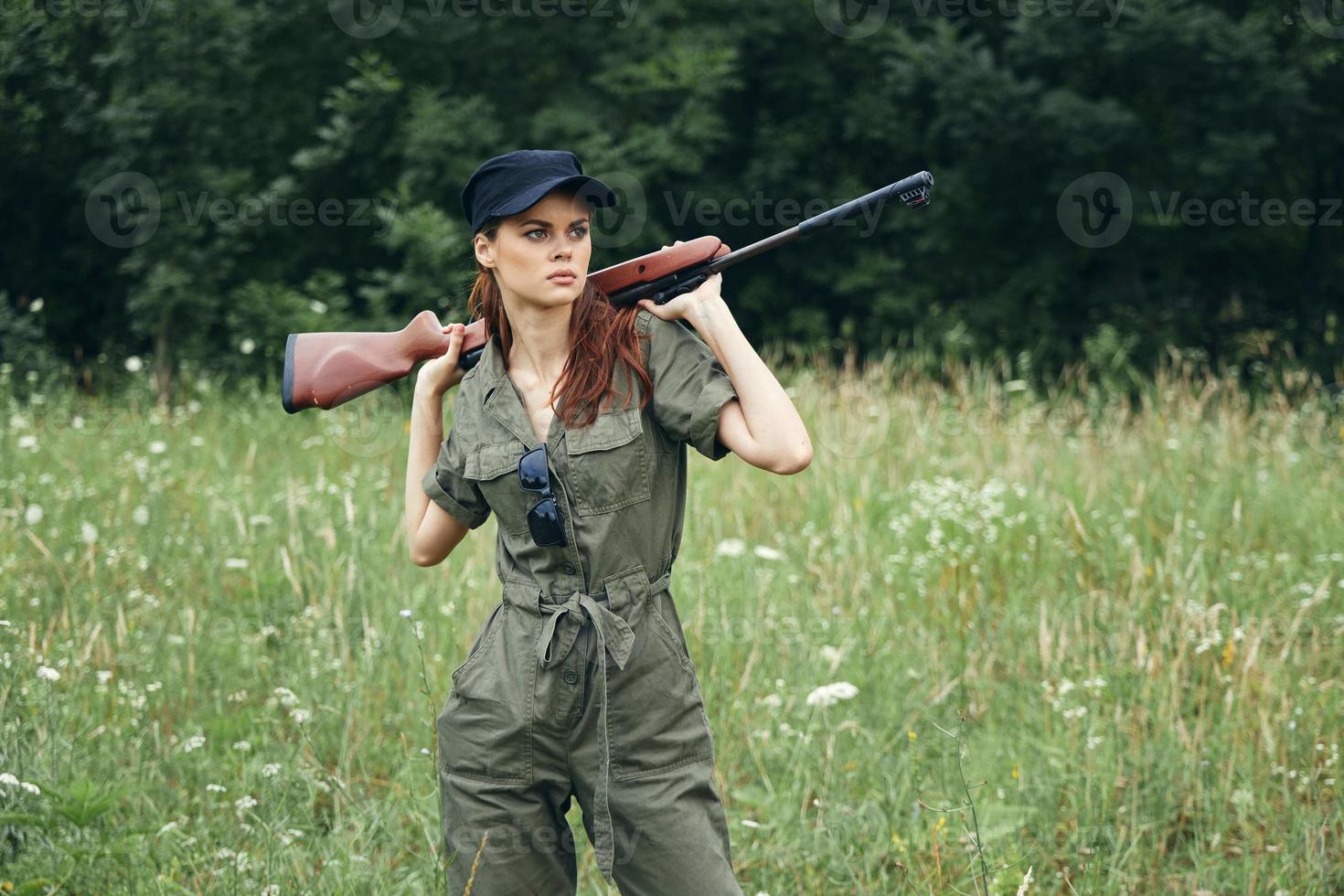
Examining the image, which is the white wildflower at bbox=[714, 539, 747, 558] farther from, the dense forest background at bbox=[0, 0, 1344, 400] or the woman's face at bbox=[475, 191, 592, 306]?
the dense forest background at bbox=[0, 0, 1344, 400]

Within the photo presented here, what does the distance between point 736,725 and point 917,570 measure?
51.6 inches

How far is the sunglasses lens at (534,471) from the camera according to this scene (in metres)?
2.13

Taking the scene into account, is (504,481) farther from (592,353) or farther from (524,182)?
(524,182)

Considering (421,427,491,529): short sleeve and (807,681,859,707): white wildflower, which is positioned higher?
(421,427,491,529): short sleeve

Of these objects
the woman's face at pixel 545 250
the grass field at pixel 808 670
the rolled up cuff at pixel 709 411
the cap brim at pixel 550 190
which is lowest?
the grass field at pixel 808 670

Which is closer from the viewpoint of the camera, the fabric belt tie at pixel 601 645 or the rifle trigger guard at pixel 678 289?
the fabric belt tie at pixel 601 645

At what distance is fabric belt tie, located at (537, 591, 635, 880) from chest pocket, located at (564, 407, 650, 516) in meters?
0.17

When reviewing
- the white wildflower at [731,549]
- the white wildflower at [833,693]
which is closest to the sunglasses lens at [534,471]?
the white wildflower at [833,693]

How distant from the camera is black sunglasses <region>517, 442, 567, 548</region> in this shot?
6.97 ft

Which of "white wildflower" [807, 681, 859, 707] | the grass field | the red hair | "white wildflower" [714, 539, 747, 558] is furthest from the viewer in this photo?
"white wildflower" [714, 539, 747, 558]

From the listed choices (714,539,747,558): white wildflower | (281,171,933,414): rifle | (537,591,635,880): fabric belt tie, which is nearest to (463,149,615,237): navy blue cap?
(281,171,933,414): rifle

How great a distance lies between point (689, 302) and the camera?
218 cm

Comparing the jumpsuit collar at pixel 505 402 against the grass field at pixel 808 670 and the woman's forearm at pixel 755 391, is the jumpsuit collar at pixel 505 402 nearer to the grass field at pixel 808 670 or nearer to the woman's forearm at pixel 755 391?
the woman's forearm at pixel 755 391

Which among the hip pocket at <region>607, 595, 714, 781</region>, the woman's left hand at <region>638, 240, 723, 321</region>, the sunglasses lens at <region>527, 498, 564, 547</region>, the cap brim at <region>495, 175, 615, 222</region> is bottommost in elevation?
the hip pocket at <region>607, 595, 714, 781</region>
